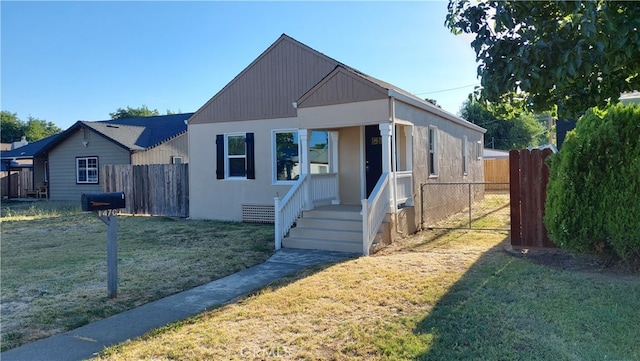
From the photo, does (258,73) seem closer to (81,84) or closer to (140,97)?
(81,84)

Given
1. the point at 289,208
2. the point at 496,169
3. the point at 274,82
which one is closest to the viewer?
the point at 289,208

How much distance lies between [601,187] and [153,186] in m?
14.0

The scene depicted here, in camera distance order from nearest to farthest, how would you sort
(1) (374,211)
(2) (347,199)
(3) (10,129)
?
(1) (374,211)
(2) (347,199)
(3) (10,129)

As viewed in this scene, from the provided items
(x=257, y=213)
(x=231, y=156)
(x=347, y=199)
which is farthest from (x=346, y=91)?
(x=231, y=156)

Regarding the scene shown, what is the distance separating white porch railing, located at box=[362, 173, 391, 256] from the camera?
25.6ft

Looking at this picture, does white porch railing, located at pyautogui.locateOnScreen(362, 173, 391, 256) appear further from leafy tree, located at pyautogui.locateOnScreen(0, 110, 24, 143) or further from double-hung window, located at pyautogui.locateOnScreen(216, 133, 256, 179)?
leafy tree, located at pyautogui.locateOnScreen(0, 110, 24, 143)

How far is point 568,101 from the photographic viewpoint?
4535 millimetres

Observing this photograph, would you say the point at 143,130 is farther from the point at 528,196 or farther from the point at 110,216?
the point at 528,196

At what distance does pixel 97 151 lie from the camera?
21641 millimetres

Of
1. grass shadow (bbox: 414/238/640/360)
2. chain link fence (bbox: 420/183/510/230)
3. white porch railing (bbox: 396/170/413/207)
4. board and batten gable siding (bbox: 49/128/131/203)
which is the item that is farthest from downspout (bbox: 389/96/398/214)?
board and batten gable siding (bbox: 49/128/131/203)

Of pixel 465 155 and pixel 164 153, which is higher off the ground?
pixel 164 153

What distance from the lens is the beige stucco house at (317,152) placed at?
8.77 m

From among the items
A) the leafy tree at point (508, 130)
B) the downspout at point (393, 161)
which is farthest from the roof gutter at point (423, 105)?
the leafy tree at point (508, 130)

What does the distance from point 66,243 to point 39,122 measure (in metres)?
60.8
